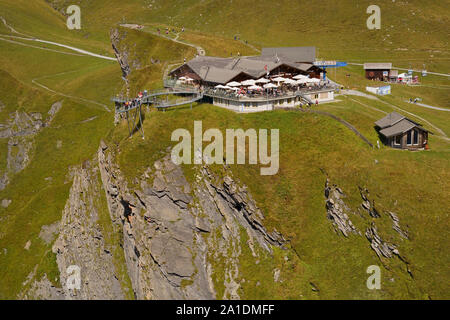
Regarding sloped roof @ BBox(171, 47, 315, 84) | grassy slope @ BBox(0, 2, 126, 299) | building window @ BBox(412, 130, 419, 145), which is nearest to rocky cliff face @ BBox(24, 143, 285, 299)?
sloped roof @ BBox(171, 47, 315, 84)

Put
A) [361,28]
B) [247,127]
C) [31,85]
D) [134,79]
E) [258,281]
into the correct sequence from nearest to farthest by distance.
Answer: [258,281]
[247,127]
[134,79]
[31,85]
[361,28]

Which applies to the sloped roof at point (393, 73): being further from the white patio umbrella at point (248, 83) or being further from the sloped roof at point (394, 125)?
the white patio umbrella at point (248, 83)

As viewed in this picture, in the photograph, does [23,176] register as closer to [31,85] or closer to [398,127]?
[31,85]

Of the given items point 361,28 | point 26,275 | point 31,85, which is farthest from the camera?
point 361,28

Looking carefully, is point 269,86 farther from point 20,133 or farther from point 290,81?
point 20,133

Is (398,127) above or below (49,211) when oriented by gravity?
above

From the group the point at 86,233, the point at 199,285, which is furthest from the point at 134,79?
the point at 199,285

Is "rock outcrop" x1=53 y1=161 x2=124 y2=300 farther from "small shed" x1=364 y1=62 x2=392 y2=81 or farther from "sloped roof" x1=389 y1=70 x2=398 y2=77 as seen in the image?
"sloped roof" x1=389 y1=70 x2=398 y2=77
